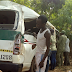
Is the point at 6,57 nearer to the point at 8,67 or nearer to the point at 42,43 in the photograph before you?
the point at 8,67

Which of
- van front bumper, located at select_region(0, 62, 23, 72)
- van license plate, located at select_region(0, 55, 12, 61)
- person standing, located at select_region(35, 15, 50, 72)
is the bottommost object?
van front bumper, located at select_region(0, 62, 23, 72)

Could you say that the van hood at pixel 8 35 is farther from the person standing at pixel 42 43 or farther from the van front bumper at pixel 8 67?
the person standing at pixel 42 43

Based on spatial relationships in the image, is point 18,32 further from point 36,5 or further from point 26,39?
point 36,5

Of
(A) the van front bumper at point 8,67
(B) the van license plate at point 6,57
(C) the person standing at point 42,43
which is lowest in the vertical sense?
(A) the van front bumper at point 8,67

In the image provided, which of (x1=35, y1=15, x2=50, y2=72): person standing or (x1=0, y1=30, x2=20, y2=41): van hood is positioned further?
(x1=0, y1=30, x2=20, y2=41): van hood

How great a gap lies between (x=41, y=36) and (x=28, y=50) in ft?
4.89

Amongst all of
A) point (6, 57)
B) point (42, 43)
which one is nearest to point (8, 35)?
point (6, 57)

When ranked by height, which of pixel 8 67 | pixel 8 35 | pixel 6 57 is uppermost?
pixel 8 35

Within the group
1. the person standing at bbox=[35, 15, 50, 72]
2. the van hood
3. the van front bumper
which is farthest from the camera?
the van hood

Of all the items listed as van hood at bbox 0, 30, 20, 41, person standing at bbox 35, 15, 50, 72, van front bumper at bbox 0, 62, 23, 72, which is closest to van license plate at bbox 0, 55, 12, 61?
van front bumper at bbox 0, 62, 23, 72

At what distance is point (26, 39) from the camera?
4320mm

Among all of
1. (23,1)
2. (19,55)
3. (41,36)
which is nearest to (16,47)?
(19,55)

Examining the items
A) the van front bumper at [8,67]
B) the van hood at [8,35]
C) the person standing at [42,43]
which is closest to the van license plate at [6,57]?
the van front bumper at [8,67]

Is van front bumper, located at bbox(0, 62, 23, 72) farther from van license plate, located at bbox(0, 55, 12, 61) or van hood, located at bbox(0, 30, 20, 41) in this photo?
van hood, located at bbox(0, 30, 20, 41)
